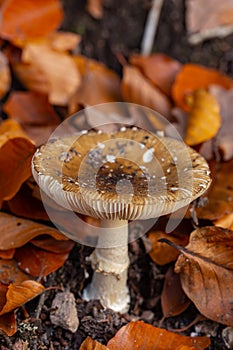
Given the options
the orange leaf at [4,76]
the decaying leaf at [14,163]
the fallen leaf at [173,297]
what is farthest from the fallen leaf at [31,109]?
the fallen leaf at [173,297]

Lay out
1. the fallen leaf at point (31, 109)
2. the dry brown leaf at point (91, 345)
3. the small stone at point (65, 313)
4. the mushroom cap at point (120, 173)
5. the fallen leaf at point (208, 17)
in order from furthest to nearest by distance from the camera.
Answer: the fallen leaf at point (208, 17), the fallen leaf at point (31, 109), the small stone at point (65, 313), the dry brown leaf at point (91, 345), the mushroom cap at point (120, 173)

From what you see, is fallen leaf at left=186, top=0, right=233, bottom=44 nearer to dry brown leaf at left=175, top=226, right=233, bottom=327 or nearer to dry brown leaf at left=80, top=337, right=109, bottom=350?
dry brown leaf at left=175, top=226, right=233, bottom=327

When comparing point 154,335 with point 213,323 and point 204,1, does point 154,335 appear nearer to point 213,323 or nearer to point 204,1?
point 213,323

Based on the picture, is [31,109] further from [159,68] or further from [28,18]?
[159,68]

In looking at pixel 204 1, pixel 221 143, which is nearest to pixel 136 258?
pixel 221 143

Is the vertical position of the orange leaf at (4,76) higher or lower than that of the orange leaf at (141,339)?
higher

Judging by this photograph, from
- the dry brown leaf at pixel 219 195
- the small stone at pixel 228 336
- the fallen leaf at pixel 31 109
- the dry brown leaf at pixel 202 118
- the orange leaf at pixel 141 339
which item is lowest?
the small stone at pixel 228 336

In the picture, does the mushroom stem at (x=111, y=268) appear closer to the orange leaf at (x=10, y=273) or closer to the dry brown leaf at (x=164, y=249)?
the dry brown leaf at (x=164, y=249)
